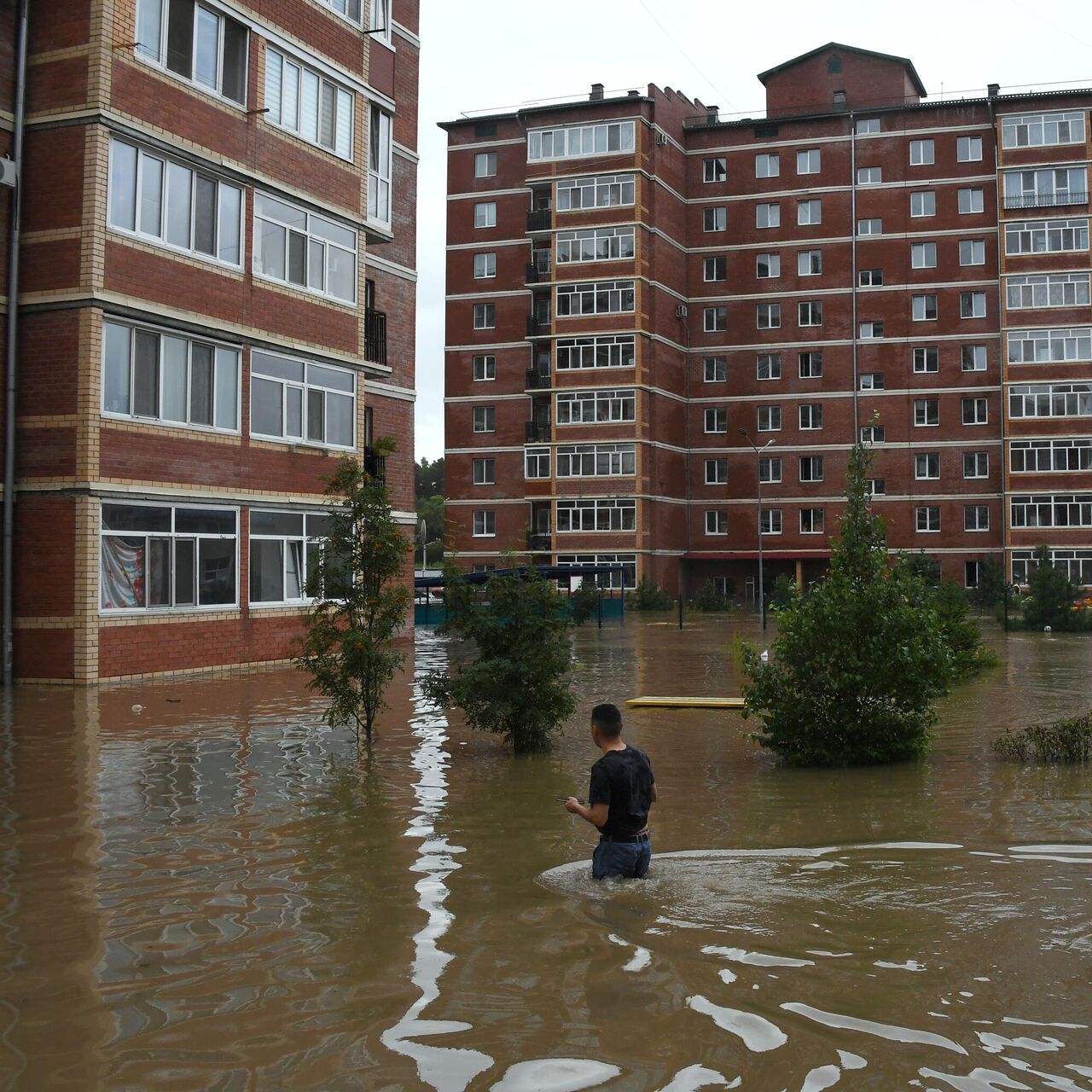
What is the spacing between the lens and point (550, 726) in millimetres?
13477

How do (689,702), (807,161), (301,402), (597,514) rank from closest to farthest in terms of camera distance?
(689,702)
(301,402)
(597,514)
(807,161)

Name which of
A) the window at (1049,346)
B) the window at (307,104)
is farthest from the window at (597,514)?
the window at (307,104)

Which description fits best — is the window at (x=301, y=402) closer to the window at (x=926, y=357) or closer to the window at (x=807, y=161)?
the window at (x=926, y=357)

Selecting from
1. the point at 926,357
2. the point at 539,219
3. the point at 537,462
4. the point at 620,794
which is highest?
the point at 539,219

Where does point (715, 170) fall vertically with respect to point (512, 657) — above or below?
above

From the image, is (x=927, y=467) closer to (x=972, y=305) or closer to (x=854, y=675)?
(x=972, y=305)

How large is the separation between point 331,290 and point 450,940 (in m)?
21.4

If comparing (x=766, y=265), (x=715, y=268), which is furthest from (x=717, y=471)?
(x=766, y=265)

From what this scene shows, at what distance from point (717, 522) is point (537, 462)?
1028 centimetres

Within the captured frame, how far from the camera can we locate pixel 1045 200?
6022 centimetres

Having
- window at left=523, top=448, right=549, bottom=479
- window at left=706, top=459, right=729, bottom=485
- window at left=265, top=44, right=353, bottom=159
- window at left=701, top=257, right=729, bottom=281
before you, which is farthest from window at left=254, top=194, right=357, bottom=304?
window at left=701, top=257, right=729, bottom=281

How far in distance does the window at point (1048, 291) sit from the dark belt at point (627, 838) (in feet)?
193

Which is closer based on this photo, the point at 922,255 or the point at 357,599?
the point at 357,599

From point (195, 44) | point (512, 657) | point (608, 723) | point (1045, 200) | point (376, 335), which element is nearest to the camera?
point (608, 723)
